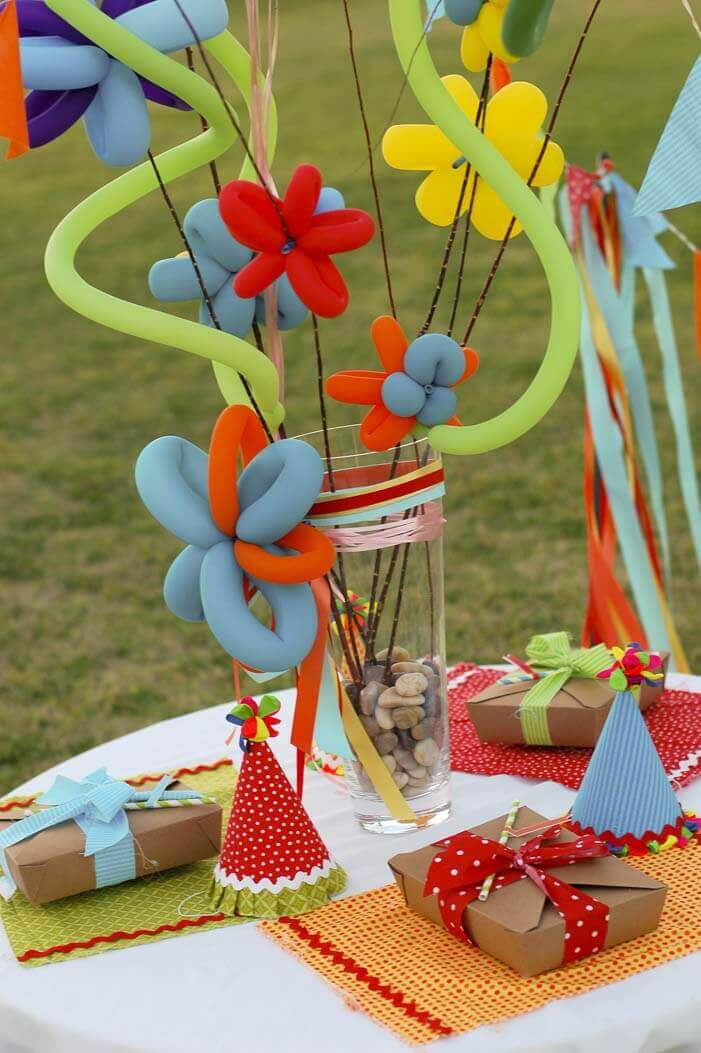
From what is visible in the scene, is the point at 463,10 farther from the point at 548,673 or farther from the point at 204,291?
the point at 548,673

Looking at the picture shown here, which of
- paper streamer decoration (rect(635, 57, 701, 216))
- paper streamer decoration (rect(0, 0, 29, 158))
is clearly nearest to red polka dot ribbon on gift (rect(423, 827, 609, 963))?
paper streamer decoration (rect(635, 57, 701, 216))

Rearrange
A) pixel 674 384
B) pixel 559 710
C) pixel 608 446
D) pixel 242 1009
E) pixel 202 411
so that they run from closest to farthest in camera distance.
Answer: pixel 242 1009, pixel 559 710, pixel 608 446, pixel 674 384, pixel 202 411

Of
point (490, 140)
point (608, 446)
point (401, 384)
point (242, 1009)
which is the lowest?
point (242, 1009)

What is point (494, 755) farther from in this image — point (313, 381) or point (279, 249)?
point (313, 381)

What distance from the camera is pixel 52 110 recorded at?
119 centimetres

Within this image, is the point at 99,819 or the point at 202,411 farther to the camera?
the point at 202,411

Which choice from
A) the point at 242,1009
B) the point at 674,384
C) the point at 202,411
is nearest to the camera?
the point at 242,1009

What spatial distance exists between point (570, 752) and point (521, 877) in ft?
1.21

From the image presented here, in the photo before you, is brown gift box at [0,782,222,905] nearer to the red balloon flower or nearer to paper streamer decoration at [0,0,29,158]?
the red balloon flower

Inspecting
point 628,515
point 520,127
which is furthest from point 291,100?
point 520,127

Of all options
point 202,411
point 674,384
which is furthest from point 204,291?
point 202,411

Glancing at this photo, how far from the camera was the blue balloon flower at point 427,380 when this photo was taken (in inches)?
46.7

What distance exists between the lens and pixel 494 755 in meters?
1.43

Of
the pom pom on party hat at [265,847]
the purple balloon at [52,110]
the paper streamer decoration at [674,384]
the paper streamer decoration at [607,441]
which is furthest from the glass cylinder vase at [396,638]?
the paper streamer decoration at [674,384]
